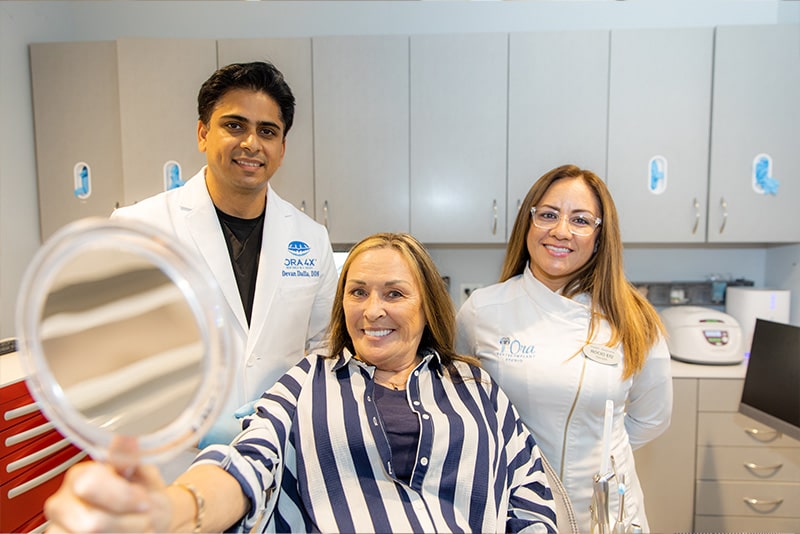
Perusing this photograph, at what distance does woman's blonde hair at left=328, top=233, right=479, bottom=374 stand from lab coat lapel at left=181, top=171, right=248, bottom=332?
0.90 feet

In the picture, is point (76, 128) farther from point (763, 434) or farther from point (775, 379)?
point (763, 434)

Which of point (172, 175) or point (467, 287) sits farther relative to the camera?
point (467, 287)

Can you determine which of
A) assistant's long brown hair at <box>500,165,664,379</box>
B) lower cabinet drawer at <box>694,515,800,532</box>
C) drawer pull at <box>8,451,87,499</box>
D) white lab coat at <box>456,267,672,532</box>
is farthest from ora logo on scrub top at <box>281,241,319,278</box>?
lower cabinet drawer at <box>694,515,800,532</box>

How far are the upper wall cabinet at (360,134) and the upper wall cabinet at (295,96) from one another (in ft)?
0.13

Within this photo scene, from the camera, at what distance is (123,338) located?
1.94ft

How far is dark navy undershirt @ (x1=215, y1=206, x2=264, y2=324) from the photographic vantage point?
4.07ft

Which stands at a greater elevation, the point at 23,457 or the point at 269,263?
the point at 269,263

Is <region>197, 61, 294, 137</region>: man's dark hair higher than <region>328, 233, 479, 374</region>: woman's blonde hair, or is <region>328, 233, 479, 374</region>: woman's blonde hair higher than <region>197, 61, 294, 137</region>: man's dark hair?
<region>197, 61, 294, 137</region>: man's dark hair

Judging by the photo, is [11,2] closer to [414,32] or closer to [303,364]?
[414,32]

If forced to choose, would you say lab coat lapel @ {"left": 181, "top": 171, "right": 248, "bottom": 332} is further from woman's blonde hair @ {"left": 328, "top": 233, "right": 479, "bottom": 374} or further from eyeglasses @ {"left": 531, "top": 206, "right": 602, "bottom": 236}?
eyeglasses @ {"left": 531, "top": 206, "right": 602, "bottom": 236}

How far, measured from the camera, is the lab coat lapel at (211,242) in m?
1.17

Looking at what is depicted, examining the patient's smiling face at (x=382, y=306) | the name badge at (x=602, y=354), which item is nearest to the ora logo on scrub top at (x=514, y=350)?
the name badge at (x=602, y=354)

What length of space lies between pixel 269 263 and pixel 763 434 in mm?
2288

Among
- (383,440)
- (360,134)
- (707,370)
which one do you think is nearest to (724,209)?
(707,370)
